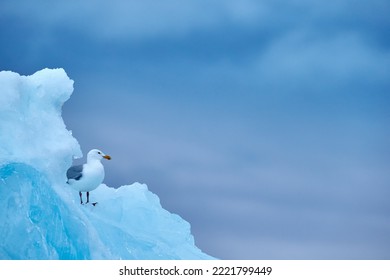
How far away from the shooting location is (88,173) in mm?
7785

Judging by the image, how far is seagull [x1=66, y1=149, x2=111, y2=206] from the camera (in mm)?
7791

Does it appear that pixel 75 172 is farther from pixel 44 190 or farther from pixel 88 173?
pixel 44 190

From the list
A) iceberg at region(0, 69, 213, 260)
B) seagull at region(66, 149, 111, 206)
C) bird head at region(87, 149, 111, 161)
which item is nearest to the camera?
iceberg at region(0, 69, 213, 260)

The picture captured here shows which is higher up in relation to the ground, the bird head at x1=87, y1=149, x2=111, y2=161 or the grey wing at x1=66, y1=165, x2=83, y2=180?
the bird head at x1=87, y1=149, x2=111, y2=161

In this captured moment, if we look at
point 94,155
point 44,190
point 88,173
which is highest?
point 94,155

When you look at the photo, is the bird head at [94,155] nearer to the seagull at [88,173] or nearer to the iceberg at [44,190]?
the seagull at [88,173]

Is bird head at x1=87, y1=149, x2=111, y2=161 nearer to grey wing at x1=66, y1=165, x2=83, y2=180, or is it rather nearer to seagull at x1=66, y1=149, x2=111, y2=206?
seagull at x1=66, y1=149, x2=111, y2=206

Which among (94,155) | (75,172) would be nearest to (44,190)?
(75,172)

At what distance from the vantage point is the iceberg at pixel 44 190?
692 centimetres

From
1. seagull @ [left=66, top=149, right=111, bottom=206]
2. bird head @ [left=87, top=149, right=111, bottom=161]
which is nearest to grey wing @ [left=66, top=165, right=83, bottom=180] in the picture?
seagull @ [left=66, top=149, right=111, bottom=206]

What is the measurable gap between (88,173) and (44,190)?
754 millimetres

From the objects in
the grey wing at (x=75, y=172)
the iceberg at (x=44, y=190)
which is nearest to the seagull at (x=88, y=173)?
the grey wing at (x=75, y=172)
